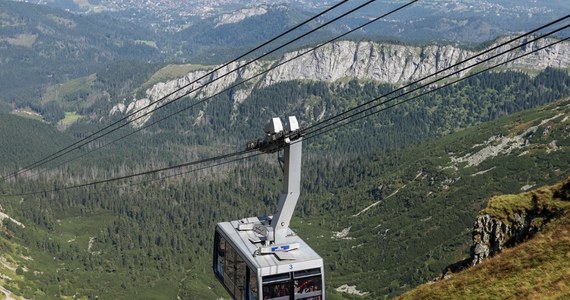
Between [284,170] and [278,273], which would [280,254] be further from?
[284,170]

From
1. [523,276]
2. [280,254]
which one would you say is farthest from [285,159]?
[523,276]

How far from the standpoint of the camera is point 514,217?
200ft

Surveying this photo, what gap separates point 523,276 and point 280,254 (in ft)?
48.7

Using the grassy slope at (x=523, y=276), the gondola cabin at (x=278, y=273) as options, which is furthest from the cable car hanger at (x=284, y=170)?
the grassy slope at (x=523, y=276)

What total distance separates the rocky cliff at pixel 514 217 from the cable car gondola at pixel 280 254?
25.1 m

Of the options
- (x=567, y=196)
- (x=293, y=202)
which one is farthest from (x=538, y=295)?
(x=567, y=196)

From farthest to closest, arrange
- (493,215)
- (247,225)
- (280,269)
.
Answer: (493,215), (247,225), (280,269)

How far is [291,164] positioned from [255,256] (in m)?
6.44

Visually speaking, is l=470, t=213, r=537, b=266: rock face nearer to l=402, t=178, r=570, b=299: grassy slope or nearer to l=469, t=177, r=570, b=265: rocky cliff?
l=469, t=177, r=570, b=265: rocky cliff

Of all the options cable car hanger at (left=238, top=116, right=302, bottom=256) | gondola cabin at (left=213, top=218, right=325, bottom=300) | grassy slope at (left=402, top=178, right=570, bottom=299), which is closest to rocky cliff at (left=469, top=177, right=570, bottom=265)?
grassy slope at (left=402, top=178, right=570, bottom=299)

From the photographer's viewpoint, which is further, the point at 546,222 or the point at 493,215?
the point at 493,215

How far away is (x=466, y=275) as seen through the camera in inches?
1644

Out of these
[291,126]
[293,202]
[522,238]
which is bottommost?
[522,238]

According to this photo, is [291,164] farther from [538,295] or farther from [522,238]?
[522,238]
